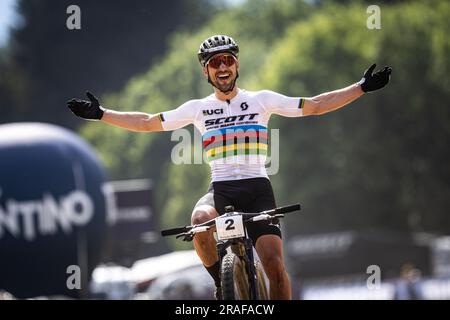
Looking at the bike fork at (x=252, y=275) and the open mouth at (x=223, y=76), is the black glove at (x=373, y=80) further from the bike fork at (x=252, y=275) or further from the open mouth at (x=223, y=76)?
the bike fork at (x=252, y=275)

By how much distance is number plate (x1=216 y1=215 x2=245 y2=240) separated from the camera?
460 inches

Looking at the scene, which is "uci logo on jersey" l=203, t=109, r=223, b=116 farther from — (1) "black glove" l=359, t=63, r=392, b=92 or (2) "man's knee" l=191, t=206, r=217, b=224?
(1) "black glove" l=359, t=63, r=392, b=92

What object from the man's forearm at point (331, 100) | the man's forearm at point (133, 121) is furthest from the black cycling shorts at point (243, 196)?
the man's forearm at point (133, 121)

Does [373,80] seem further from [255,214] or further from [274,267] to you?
[274,267]

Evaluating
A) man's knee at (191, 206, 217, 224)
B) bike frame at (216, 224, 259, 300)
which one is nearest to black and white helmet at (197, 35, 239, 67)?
man's knee at (191, 206, 217, 224)

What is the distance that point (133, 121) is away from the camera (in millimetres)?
12844

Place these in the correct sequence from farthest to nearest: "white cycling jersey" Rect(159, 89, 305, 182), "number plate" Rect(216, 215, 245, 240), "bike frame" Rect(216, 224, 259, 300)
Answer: "white cycling jersey" Rect(159, 89, 305, 182) < "bike frame" Rect(216, 224, 259, 300) < "number plate" Rect(216, 215, 245, 240)

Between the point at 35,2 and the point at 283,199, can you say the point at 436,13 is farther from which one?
the point at 35,2

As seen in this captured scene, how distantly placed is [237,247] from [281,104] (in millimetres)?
1709

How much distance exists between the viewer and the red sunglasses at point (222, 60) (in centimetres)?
1263

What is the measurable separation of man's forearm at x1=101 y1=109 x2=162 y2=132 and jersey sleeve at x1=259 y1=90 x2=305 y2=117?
46.2 inches

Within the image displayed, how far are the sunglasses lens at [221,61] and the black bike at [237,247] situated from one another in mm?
1696

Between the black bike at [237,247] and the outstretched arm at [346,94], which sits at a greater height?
the outstretched arm at [346,94]
